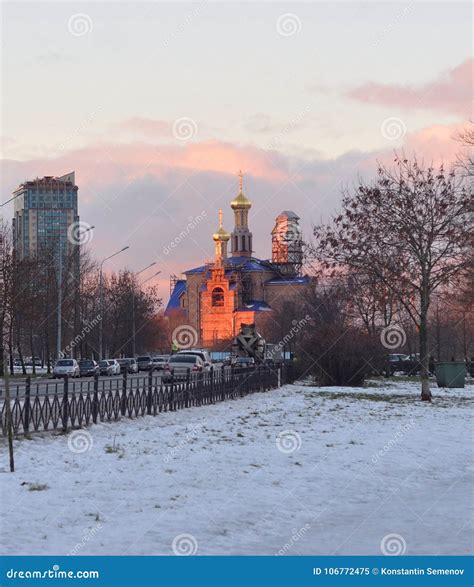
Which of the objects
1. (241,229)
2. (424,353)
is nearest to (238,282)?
(241,229)

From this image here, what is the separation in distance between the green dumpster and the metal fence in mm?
8626

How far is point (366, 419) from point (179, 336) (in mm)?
107544

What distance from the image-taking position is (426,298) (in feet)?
112

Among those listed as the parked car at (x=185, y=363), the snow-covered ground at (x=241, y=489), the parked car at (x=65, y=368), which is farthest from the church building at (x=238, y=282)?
the snow-covered ground at (x=241, y=489)

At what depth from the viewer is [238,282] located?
130625mm

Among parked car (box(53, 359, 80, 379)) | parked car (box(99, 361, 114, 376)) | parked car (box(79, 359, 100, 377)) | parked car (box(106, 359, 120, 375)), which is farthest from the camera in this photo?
parked car (box(106, 359, 120, 375))

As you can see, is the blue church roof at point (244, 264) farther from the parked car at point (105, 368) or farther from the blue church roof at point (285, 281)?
the parked car at point (105, 368)

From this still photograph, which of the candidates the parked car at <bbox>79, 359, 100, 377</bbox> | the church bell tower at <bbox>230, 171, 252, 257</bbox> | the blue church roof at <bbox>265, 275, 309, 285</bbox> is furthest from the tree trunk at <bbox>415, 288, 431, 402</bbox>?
the church bell tower at <bbox>230, 171, 252, 257</bbox>

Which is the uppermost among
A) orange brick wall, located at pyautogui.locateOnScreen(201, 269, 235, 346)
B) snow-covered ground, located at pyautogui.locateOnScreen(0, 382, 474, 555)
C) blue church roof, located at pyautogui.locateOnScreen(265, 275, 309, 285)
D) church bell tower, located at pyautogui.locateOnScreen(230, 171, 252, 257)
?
church bell tower, located at pyautogui.locateOnScreen(230, 171, 252, 257)

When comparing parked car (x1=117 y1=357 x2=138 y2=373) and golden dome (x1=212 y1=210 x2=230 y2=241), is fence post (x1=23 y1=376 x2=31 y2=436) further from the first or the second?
golden dome (x1=212 y1=210 x2=230 y2=241)

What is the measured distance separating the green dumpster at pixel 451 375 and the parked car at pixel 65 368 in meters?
22.2

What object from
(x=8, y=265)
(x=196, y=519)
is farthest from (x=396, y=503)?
(x=8, y=265)

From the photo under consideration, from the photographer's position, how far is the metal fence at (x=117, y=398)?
763 inches

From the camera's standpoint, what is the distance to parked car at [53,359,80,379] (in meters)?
55.6
